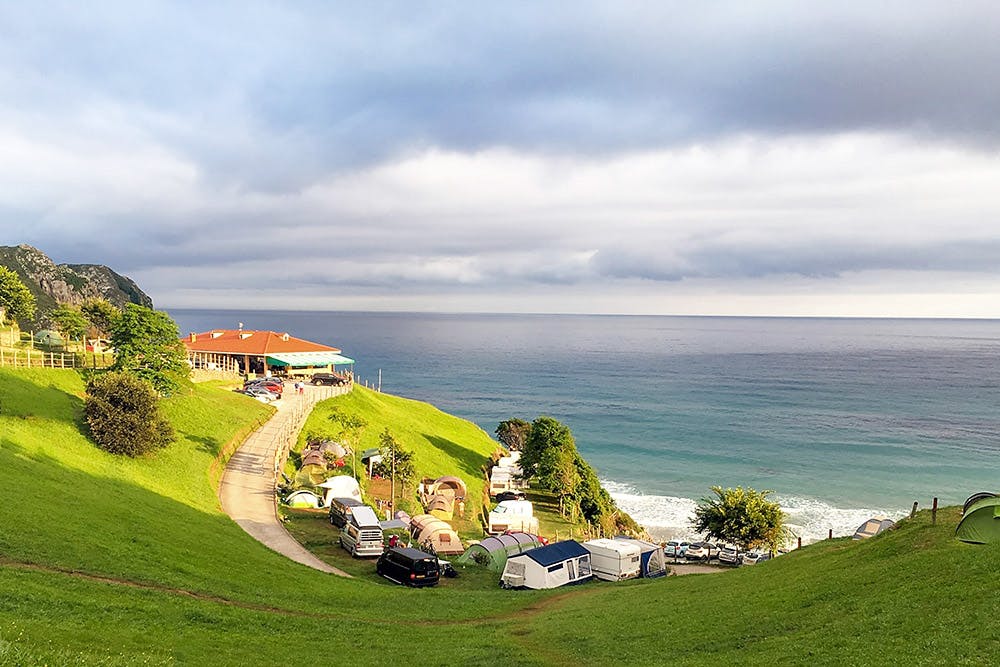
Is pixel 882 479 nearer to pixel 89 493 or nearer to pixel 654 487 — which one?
pixel 654 487

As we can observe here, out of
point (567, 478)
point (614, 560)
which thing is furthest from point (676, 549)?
point (614, 560)

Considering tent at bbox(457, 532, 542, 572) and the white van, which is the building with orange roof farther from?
tent at bbox(457, 532, 542, 572)

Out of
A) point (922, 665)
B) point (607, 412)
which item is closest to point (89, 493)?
point (922, 665)

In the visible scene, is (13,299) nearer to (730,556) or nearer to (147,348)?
(147,348)

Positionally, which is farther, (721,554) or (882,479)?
(882,479)

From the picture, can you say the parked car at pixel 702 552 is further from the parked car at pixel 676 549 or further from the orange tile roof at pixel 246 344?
the orange tile roof at pixel 246 344

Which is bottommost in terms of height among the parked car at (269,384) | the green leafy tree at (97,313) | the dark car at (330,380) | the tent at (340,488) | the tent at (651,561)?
the tent at (651,561)

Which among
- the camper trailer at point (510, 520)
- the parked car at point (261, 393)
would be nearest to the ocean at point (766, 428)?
the camper trailer at point (510, 520)
